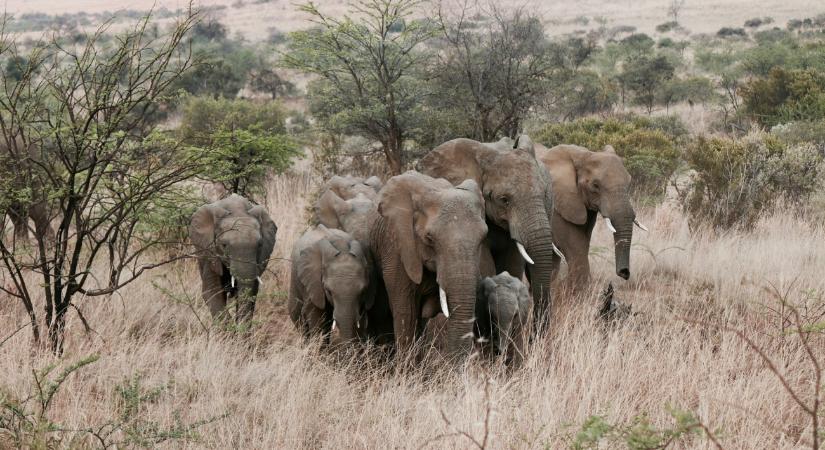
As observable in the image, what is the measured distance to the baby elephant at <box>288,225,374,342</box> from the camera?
651cm

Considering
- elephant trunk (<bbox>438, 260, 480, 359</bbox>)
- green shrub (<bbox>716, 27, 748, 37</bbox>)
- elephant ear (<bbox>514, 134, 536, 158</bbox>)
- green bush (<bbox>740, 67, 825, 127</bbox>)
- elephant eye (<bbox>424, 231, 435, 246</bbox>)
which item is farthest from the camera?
green shrub (<bbox>716, 27, 748, 37</bbox>)

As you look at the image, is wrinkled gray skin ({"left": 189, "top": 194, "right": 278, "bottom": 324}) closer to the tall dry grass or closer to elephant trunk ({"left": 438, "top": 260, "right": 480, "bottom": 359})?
the tall dry grass

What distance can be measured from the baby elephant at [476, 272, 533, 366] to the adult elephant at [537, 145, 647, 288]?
2.20m

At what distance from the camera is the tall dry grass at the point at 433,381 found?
16.5 feet

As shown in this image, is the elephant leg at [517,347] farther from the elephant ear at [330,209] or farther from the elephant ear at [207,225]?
the elephant ear at [207,225]

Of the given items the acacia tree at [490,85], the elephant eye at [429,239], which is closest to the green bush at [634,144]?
the acacia tree at [490,85]

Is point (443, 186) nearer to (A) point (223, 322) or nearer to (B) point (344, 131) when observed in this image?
(A) point (223, 322)

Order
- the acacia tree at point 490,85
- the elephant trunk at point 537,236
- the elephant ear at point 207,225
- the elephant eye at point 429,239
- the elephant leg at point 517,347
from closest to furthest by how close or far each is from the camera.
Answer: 1. the elephant eye at point 429,239
2. the elephant leg at point 517,347
3. the elephant trunk at point 537,236
4. the elephant ear at point 207,225
5. the acacia tree at point 490,85

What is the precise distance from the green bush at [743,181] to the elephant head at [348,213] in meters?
5.94

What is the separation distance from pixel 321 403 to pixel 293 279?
6.71 feet

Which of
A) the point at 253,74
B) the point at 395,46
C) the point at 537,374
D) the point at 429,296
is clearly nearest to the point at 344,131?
the point at 395,46

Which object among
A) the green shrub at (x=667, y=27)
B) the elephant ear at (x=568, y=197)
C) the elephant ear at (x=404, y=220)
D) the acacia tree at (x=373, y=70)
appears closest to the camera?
the elephant ear at (x=404, y=220)

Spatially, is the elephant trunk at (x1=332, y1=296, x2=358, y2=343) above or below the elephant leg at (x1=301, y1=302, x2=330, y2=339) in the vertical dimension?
above

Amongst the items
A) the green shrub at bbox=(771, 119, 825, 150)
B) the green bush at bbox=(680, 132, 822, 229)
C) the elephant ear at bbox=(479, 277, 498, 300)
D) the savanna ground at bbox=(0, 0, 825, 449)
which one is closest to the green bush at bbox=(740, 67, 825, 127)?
the green shrub at bbox=(771, 119, 825, 150)
